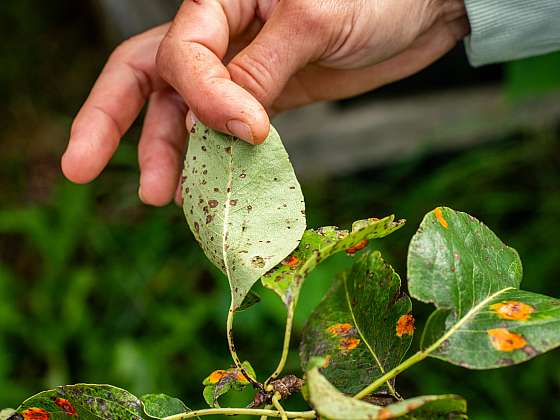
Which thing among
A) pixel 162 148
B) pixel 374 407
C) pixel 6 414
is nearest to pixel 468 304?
pixel 374 407

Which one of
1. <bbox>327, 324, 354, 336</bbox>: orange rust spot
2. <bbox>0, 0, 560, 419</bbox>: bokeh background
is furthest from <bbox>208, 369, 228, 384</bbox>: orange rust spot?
<bbox>0, 0, 560, 419</bbox>: bokeh background

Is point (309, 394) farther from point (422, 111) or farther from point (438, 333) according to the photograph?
point (422, 111)

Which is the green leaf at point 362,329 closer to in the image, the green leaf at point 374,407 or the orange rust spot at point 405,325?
the orange rust spot at point 405,325

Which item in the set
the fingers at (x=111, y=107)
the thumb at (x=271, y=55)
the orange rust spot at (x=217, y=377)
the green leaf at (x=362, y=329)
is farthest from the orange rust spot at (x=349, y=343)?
the fingers at (x=111, y=107)

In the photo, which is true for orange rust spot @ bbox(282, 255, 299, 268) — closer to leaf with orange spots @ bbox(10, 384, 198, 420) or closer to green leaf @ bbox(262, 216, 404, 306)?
green leaf @ bbox(262, 216, 404, 306)

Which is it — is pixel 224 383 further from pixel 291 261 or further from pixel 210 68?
pixel 210 68

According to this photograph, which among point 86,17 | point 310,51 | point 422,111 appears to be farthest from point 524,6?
point 86,17
